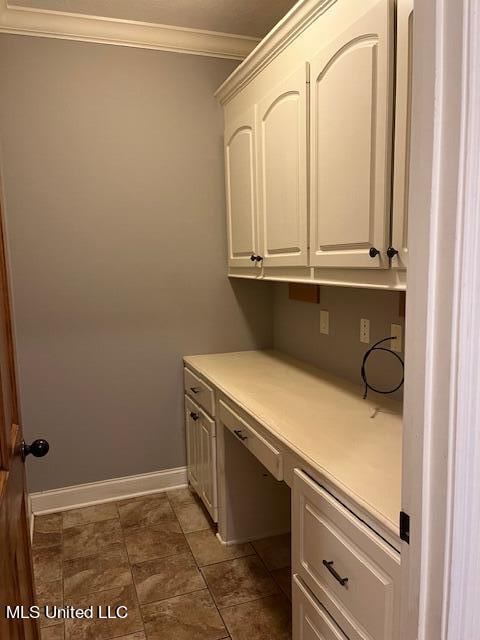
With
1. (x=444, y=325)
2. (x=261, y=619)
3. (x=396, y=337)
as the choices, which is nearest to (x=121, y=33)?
(x=396, y=337)

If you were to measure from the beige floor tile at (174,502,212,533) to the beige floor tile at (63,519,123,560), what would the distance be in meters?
0.33

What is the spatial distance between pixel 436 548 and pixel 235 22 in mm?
2687

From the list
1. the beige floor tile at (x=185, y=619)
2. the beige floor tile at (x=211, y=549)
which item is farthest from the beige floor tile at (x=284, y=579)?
the beige floor tile at (x=185, y=619)

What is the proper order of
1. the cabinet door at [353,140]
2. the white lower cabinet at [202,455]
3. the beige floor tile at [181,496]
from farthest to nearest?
1. the beige floor tile at [181,496]
2. the white lower cabinet at [202,455]
3. the cabinet door at [353,140]

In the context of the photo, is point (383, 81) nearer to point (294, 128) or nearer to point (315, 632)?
point (294, 128)

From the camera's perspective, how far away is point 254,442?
1.75m

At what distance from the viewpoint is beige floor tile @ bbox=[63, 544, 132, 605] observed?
2025 mm

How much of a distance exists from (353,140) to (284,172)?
0.52m

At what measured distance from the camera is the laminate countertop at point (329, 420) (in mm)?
1164

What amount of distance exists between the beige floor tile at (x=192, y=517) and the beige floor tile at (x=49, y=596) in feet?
2.18

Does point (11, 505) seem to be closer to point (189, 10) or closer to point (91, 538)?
point (91, 538)

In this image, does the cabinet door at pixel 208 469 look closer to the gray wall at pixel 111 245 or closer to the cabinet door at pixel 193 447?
the cabinet door at pixel 193 447

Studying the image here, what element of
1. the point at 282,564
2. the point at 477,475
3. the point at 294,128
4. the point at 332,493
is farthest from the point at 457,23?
the point at 282,564

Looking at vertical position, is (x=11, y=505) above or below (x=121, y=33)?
below
